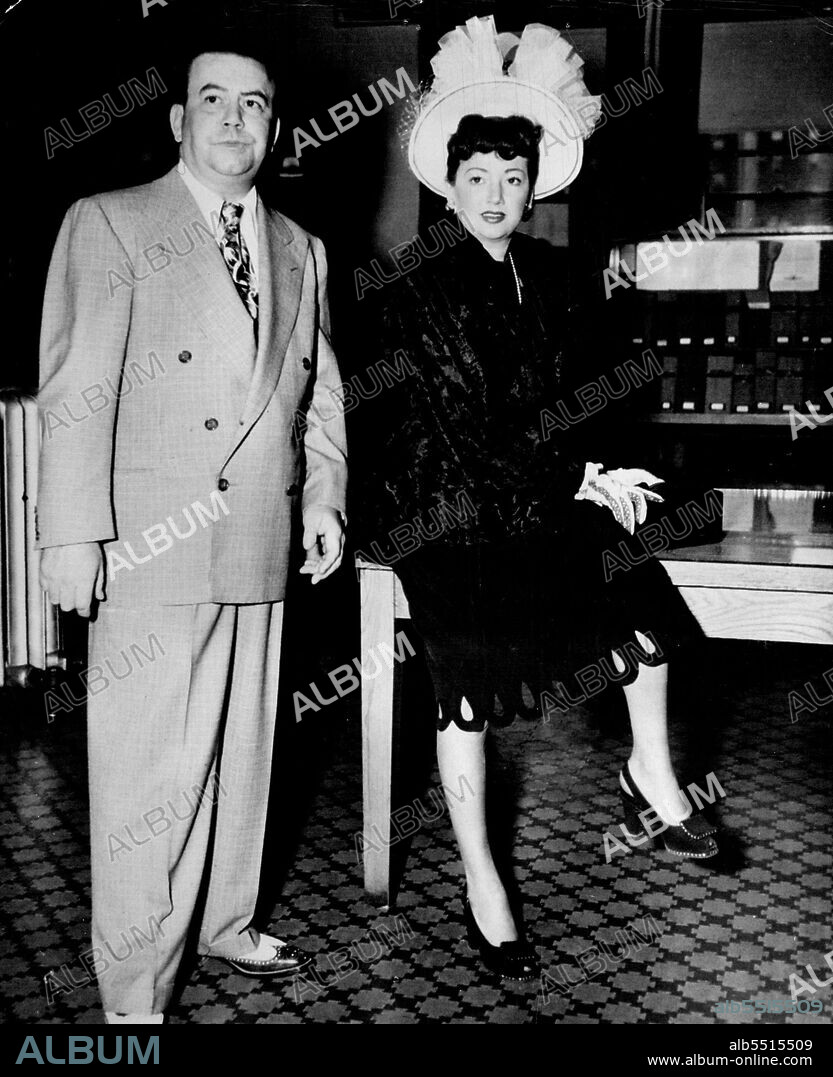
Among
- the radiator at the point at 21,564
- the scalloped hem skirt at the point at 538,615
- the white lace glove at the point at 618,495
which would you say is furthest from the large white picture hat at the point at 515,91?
the radiator at the point at 21,564

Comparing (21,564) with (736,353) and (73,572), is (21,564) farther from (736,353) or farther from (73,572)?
(736,353)

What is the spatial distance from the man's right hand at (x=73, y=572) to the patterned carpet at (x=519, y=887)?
77 centimetres

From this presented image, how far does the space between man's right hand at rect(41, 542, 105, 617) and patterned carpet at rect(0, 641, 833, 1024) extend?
77 cm

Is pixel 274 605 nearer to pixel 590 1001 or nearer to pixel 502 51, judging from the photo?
pixel 590 1001

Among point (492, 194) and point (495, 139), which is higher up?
point (495, 139)

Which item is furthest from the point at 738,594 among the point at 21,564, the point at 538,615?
the point at 21,564

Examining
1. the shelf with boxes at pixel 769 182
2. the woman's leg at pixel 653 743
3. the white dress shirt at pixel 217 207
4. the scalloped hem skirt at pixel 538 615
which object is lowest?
the woman's leg at pixel 653 743

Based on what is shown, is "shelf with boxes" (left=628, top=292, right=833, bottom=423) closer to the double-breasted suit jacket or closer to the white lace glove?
the white lace glove

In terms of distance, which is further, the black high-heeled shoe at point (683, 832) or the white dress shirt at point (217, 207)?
the black high-heeled shoe at point (683, 832)

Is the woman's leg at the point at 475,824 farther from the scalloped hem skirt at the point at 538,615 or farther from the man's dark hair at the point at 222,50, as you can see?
the man's dark hair at the point at 222,50

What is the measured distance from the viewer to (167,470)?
192 centimetres

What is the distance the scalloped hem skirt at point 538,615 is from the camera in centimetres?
217

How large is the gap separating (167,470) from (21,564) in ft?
6.86

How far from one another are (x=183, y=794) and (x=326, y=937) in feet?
1.87
